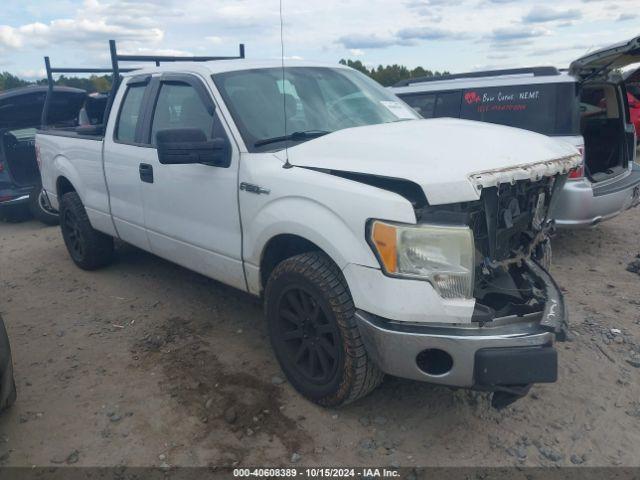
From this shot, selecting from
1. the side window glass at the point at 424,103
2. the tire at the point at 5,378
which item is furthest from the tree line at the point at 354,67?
the tire at the point at 5,378

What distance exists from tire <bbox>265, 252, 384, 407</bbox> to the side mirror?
2.70 ft

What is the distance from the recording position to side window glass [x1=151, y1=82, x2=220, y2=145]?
12.2 ft

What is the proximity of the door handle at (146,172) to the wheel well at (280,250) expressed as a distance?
134 cm

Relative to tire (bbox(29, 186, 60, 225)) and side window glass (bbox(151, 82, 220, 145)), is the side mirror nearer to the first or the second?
side window glass (bbox(151, 82, 220, 145))

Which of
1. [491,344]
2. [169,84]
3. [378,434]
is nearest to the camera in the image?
[491,344]

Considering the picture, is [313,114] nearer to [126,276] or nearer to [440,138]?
[440,138]

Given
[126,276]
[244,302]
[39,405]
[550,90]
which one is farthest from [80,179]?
[550,90]

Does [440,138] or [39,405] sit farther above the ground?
[440,138]

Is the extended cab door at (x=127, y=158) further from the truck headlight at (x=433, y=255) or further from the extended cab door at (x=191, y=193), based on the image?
the truck headlight at (x=433, y=255)

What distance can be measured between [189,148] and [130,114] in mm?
1637

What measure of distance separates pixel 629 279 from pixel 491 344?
3.24 m

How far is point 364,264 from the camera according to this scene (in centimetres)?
263

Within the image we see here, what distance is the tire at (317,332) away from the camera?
2.80m

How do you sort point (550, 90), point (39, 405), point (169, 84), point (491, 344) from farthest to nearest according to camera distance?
point (550, 90) → point (169, 84) → point (39, 405) → point (491, 344)
